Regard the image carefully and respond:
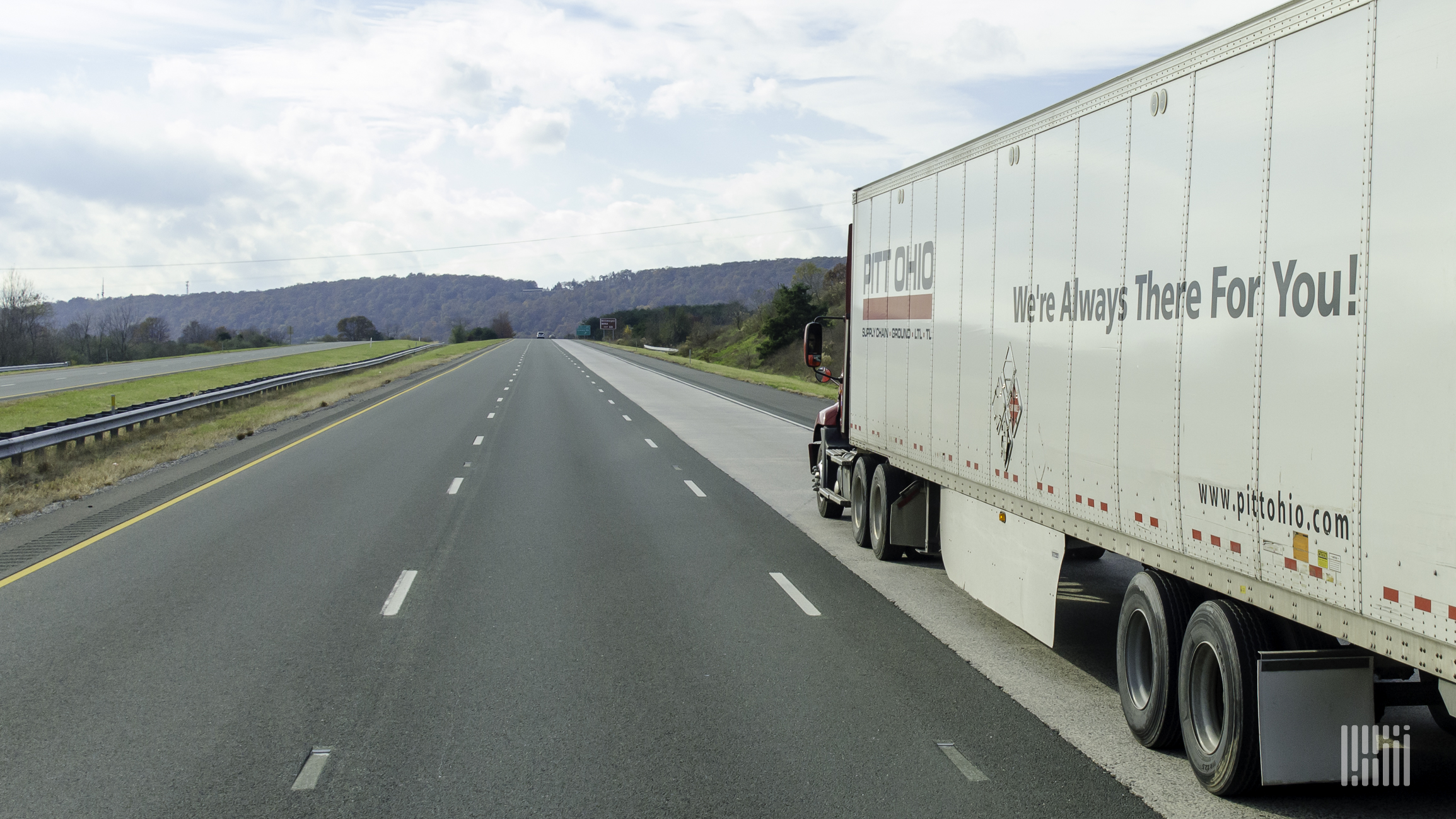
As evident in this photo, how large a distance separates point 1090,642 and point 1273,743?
3398mm

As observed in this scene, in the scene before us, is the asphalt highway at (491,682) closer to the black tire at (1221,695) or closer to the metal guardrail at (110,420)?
the black tire at (1221,695)

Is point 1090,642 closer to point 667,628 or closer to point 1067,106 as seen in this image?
point 667,628

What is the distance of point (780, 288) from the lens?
90.1 meters

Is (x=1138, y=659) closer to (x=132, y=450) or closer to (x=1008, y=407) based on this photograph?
(x=1008, y=407)

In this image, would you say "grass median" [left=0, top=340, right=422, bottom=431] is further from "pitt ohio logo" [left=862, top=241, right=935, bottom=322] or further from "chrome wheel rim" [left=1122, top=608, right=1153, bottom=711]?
"chrome wheel rim" [left=1122, top=608, right=1153, bottom=711]

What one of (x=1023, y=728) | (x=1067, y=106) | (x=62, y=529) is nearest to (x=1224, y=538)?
(x=1023, y=728)

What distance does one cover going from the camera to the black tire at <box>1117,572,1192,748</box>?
5.68 metres

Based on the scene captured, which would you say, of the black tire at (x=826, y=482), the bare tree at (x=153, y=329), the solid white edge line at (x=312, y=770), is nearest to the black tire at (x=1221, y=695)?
the solid white edge line at (x=312, y=770)

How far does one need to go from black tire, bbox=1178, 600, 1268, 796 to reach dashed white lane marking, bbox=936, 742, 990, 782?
1.09 meters

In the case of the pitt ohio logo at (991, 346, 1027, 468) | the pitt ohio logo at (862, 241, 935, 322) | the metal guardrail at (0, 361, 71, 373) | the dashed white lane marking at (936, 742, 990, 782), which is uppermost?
the pitt ohio logo at (862, 241, 935, 322)

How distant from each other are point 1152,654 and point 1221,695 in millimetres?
686

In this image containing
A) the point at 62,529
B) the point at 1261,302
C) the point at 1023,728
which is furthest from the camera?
the point at 62,529

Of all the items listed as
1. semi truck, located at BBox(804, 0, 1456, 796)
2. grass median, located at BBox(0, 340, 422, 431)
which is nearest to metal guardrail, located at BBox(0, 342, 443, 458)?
grass median, located at BBox(0, 340, 422, 431)

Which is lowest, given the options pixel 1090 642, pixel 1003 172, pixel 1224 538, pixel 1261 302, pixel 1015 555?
pixel 1090 642
